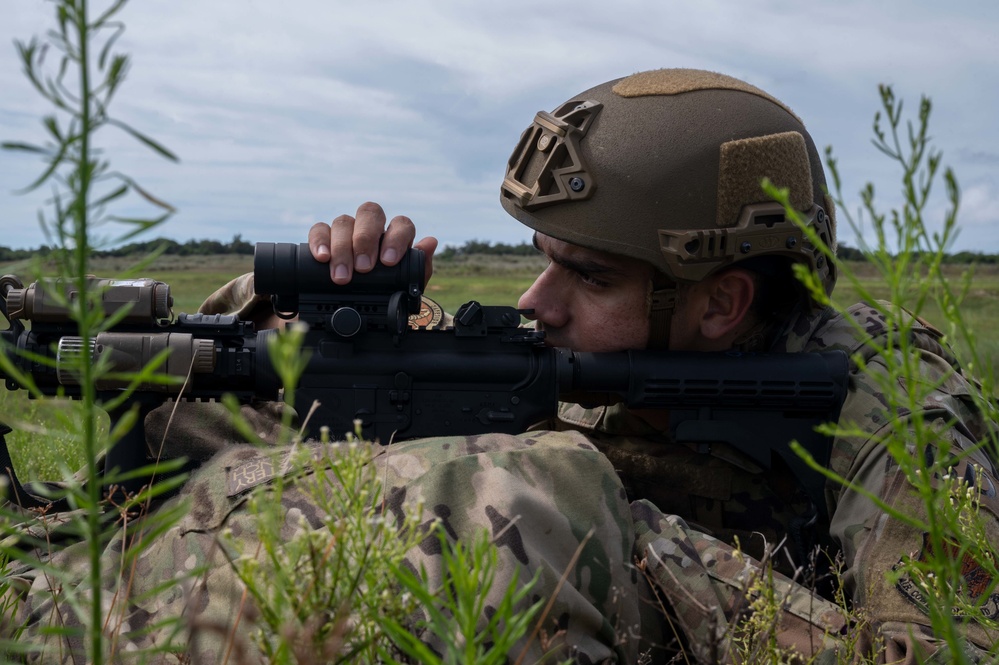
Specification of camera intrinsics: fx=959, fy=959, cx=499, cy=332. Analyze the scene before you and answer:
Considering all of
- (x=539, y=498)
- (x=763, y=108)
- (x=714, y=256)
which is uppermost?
(x=763, y=108)

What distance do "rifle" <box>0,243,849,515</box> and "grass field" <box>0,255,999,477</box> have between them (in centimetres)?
35

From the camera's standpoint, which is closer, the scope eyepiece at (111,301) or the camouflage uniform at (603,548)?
the camouflage uniform at (603,548)

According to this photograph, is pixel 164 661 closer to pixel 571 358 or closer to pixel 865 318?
pixel 571 358

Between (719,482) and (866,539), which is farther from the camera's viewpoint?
(719,482)

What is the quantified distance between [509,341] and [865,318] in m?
1.45

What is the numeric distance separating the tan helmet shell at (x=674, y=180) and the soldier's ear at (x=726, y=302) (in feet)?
0.56

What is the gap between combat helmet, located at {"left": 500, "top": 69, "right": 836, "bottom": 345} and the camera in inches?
141

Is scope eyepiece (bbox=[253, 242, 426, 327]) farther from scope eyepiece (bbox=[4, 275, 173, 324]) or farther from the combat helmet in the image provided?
the combat helmet

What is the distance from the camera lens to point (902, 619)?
8.91ft

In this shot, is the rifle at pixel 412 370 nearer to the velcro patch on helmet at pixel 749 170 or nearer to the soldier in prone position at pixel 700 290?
the soldier in prone position at pixel 700 290

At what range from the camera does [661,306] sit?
3.67m

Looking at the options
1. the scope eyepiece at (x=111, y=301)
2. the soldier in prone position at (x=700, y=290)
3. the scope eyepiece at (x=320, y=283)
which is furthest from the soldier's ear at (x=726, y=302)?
the scope eyepiece at (x=111, y=301)

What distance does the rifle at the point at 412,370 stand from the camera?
10.3 ft

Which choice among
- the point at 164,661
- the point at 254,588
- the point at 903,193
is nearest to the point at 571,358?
the point at 164,661
